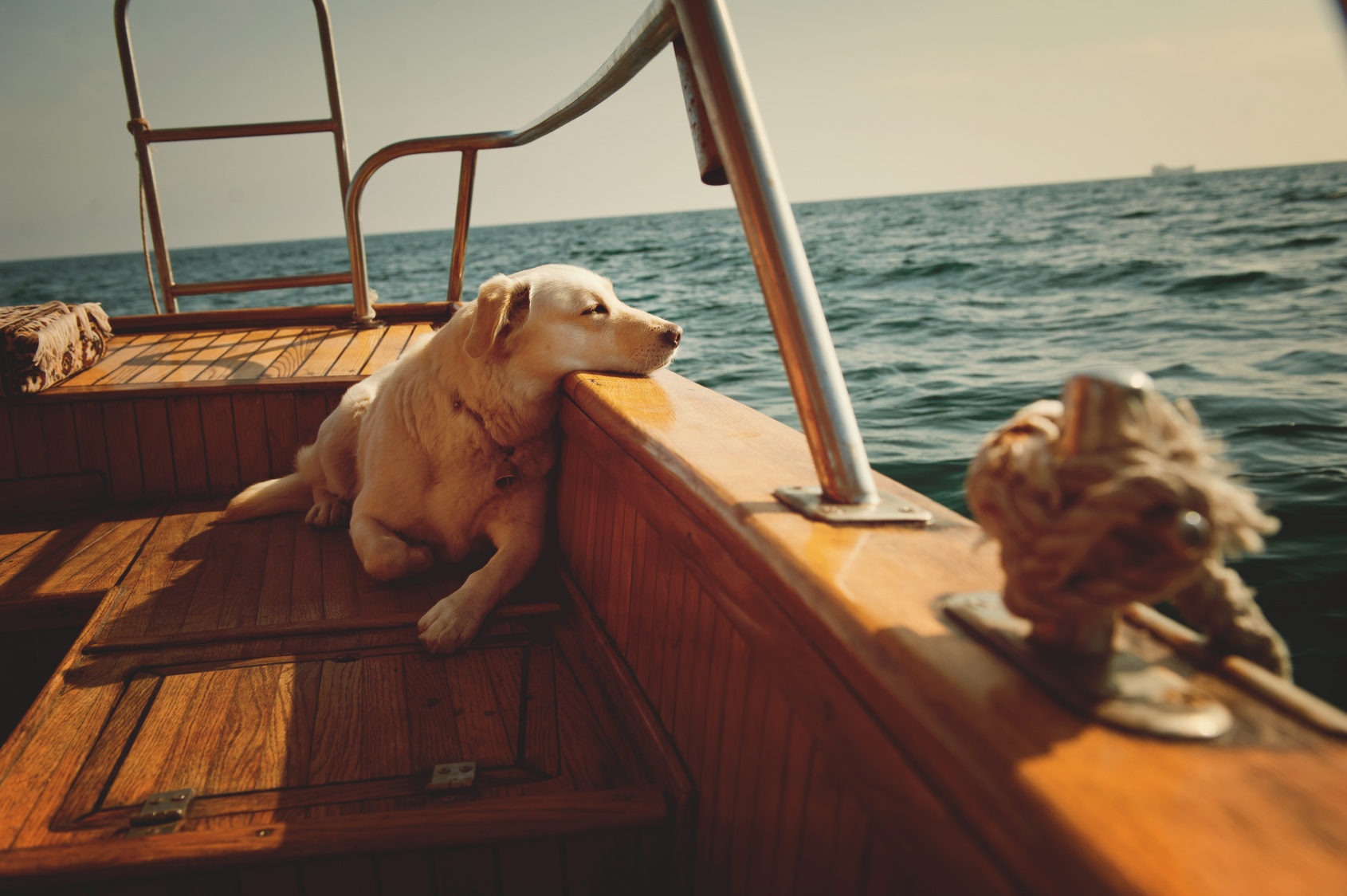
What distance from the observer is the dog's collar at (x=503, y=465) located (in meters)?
2.28

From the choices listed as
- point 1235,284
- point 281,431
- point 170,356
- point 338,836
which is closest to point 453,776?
point 338,836

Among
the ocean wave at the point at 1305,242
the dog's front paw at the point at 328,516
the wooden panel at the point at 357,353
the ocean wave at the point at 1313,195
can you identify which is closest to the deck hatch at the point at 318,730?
the dog's front paw at the point at 328,516

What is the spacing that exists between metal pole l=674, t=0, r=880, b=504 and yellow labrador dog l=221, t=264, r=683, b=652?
122 cm

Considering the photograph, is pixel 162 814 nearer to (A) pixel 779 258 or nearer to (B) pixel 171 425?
(A) pixel 779 258

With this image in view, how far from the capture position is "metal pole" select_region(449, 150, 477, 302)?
11.5 feet

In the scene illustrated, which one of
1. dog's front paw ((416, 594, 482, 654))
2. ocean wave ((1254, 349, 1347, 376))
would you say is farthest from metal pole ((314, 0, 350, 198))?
ocean wave ((1254, 349, 1347, 376))

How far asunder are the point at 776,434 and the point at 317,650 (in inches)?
48.1

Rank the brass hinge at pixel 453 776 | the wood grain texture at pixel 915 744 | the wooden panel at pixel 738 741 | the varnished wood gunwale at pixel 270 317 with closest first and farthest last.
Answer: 1. the wood grain texture at pixel 915 744
2. the wooden panel at pixel 738 741
3. the brass hinge at pixel 453 776
4. the varnished wood gunwale at pixel 270 317

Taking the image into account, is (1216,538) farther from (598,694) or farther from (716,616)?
(598,694)

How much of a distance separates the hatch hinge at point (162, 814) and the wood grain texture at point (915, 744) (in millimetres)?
834

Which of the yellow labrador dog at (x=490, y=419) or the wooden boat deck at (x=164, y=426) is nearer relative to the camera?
the yellow labrador dog at (x=490, y=419)

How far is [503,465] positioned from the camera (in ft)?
7.54

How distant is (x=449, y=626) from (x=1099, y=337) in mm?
9312

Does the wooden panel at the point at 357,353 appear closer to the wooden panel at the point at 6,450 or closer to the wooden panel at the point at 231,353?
the wooden panel at the point at 231,353
